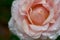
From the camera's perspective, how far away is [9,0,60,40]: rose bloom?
2.28 feet

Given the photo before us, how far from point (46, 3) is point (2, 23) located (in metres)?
0.95

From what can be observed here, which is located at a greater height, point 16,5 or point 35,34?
point 16,5

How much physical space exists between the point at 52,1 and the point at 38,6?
53 mm

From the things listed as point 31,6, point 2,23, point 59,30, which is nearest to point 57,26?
point 59,30

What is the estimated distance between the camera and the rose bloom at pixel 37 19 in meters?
0.70

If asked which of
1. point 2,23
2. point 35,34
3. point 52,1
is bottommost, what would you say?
point 35,34

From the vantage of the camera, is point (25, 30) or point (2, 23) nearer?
point (25, 30)

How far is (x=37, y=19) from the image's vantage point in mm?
704

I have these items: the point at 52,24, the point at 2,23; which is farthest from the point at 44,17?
the point at 2,23

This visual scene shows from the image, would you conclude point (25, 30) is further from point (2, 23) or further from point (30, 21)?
point (2, 23)

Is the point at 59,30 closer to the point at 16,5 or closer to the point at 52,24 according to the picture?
the point at 52,24

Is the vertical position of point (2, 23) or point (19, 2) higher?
point (2, 23)

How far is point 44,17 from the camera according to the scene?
70cm

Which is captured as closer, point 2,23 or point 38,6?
point 38,6
